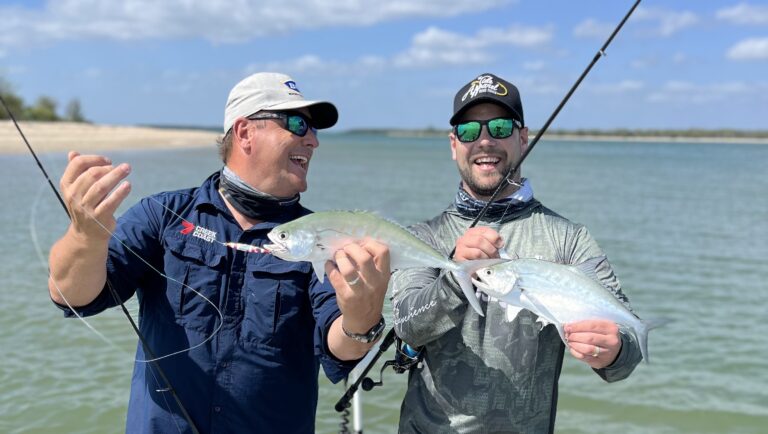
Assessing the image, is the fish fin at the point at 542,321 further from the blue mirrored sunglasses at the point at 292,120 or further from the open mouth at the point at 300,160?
the blue mirrored sunglasses at the point at 292,120

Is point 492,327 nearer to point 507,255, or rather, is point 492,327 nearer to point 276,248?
point 507,255

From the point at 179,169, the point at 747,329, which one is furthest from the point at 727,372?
the point at 179,169

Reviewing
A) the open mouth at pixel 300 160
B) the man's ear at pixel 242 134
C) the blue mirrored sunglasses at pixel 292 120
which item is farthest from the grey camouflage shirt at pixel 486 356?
the man's ear at pixel 242 134

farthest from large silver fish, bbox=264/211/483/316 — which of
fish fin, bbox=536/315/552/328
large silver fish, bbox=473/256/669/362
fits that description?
fish fin, bbox=536/315/552/328

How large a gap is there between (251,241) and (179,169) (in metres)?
33.4

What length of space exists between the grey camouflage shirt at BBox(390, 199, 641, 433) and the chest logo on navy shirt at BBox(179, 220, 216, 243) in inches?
38.2

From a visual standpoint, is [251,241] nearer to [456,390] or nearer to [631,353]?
[456,390]

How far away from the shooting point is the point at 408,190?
28250 mm

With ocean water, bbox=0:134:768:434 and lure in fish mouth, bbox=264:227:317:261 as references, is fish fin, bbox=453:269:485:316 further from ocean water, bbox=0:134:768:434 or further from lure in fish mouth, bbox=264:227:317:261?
lure in fish mouth, bbox=264:227:317:261

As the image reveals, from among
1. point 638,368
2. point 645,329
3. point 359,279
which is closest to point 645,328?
point 645,329

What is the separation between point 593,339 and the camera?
9.08 feet

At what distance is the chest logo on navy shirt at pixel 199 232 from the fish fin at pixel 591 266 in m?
1.66

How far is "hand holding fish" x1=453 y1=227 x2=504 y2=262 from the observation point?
274cm

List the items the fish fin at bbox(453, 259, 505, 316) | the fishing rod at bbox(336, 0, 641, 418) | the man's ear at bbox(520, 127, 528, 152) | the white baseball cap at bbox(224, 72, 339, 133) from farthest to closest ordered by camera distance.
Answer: the man's ear at bbox(520, 127, 528, 152) → the fishing rod at bbox(336, 0, 641, 418) → the white baseball cap at bbox(224, 72, 339, 133) → the fish fin at bbox(453, 259, 505, 316)
